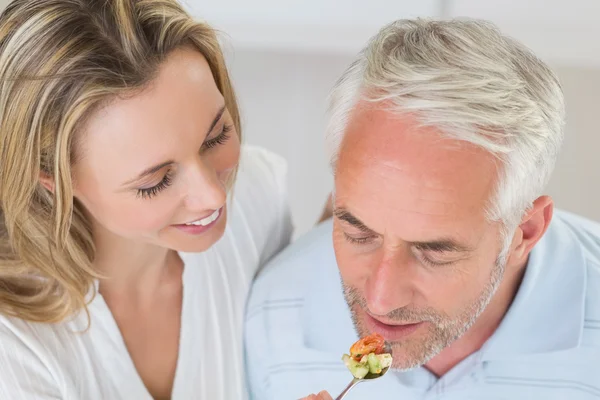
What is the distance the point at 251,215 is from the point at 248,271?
0.14 m

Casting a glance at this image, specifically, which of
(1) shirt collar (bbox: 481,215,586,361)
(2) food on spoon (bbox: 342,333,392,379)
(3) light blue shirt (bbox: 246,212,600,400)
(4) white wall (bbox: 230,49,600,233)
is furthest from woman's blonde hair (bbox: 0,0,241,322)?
(4) white wall (bbox: 230,49,600,233)

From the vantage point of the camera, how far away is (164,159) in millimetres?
1351

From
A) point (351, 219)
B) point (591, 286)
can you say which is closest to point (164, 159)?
point (351, 219)

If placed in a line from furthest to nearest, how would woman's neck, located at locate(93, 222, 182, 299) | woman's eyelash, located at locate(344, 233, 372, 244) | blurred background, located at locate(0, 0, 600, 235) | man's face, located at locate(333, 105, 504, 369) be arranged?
blurred background, located at locate(0, 0, 600, 235) → woman's neck, located at locate(93, 222, 182, 299) → woman's eyelash, located at locate(344, 233, 372, 244) → man's face, located at locate(333, 105, 504, 369)

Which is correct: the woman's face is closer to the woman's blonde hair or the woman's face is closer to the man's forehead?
the woman's blonde hair

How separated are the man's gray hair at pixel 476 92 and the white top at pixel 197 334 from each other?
1.68 feet

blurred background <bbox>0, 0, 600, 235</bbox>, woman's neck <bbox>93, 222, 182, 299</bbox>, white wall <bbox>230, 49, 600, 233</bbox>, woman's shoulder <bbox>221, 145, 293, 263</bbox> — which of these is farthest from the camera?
white wall <bbox>230, 49, 600, 233</bbox>

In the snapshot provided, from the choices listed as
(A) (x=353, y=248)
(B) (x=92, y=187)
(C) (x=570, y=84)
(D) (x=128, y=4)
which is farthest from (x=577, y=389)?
(C) (x=570, y=84)

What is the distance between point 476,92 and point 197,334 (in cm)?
81

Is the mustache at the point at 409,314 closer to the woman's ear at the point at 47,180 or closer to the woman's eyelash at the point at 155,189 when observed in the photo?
the woman's eyelash at the point at 155,189

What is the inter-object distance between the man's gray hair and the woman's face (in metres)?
0.24

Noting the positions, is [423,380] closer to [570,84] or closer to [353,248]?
[353,248]

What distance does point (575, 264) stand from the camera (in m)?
1.49

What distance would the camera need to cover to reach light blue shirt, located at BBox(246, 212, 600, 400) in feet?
4.77
